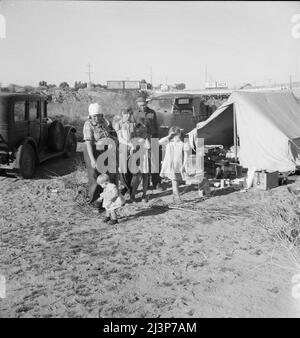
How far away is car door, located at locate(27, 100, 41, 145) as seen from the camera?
7.58 metres

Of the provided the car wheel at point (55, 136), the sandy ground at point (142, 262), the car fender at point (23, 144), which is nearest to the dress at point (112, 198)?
the sandy ground at point (142, 262)

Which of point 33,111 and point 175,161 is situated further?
point 33,111

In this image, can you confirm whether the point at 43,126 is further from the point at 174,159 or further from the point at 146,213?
the point at 146,213

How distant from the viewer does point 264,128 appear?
764 cm

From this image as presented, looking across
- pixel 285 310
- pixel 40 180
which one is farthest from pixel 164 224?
pixel 40 180

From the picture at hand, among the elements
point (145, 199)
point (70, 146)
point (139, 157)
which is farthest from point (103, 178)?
point (70, 146)

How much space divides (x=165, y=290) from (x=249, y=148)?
205 inches

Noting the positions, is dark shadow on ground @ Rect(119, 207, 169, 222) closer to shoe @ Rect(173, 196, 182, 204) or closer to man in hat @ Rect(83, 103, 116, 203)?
shoe @ Rect(173, 196, 182, 204)

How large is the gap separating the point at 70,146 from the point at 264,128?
14.6 feet

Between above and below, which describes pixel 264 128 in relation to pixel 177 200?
above

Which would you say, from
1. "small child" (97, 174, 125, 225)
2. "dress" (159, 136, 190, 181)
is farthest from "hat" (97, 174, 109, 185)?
"dress" (159, 136, 190, 181)

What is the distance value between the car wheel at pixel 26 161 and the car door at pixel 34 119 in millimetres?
406
